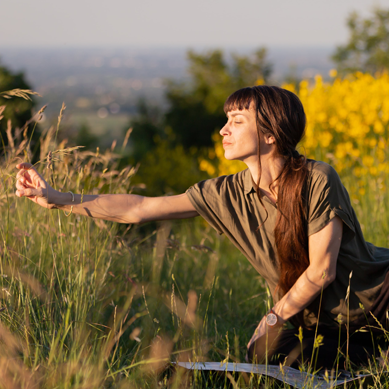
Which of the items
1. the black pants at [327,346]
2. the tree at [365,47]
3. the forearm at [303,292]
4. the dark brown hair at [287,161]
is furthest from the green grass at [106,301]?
the tree at [365,47]

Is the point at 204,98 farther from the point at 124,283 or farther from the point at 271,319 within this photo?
the point at 271,319

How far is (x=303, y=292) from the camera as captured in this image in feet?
6.45

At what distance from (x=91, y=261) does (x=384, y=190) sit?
107 inches

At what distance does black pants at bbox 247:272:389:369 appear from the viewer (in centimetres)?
198

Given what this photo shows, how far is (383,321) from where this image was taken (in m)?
2.11

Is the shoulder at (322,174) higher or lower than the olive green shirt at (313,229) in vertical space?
higher

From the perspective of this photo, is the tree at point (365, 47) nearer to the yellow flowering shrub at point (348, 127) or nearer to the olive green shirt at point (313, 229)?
A: the yellow flowering shrub at point (348, 127)

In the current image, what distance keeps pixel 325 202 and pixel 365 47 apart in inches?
607

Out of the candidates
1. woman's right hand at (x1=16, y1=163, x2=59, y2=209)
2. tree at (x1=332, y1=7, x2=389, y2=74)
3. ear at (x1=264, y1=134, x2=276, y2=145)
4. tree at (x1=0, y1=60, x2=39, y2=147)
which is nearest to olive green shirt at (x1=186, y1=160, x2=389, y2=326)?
ear at (x1=264, y1=134, x2=276, y2=145)

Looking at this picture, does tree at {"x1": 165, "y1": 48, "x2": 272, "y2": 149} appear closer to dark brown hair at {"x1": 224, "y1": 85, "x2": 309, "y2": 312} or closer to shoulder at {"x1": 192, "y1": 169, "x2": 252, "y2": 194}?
shoulder at {"x1": 192, "y1": 169, "x2": 252, "y2": 194}

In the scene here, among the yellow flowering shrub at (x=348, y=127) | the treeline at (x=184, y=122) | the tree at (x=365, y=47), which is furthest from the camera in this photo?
the tree at (x=365, y=47)

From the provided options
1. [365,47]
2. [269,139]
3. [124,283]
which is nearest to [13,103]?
[124,283]

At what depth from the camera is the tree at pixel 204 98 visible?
8500 millimetres

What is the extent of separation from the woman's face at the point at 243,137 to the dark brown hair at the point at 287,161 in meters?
0.03
